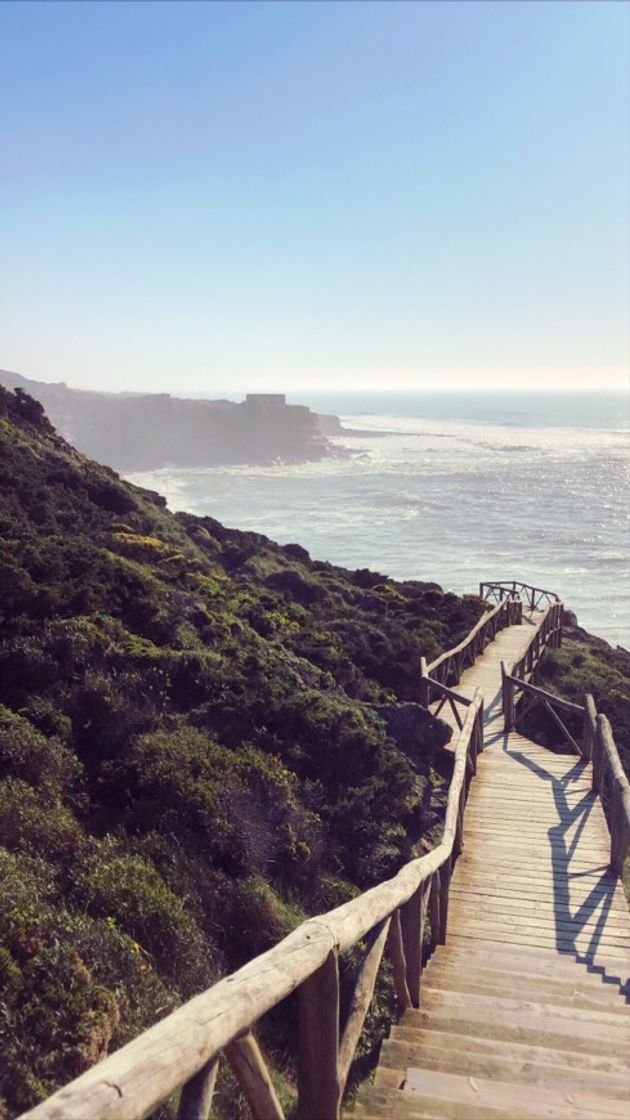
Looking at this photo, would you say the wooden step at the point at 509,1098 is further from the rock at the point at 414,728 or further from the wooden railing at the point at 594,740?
the rock at the point at 414,728

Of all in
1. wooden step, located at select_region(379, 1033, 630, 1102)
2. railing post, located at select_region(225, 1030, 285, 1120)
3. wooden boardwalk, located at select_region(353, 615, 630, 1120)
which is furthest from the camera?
wooden step, located at select_region(379, 1033, 630, 1102)

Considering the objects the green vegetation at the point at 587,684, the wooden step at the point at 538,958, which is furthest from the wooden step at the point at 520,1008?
the green vegetation at the point at 587,684

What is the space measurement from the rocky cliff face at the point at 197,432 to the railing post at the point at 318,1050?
122596mm

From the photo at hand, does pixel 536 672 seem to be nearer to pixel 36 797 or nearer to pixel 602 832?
pixel 602 832

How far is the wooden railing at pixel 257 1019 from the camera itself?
177 cm

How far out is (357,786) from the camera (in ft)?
28.2

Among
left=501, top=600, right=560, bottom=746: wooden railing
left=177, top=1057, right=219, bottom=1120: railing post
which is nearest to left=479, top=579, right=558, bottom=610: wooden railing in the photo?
left=501, top=600, right=560, bottom=746: wooden railing

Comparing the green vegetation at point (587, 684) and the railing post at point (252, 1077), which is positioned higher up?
the railing post at point (252, 1077)

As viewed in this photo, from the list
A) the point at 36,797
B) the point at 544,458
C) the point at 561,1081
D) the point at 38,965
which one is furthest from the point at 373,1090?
the point at 544,458

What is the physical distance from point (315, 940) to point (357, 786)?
5.97 metres

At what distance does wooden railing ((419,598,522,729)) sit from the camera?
11.7 meters

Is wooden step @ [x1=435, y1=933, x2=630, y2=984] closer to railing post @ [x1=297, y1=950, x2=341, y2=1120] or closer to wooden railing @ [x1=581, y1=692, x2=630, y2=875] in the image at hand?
wooden railing @ [x1=581, y1=692, x2=630, y2=875]

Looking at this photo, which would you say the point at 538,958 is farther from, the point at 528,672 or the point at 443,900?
the point at 528,672

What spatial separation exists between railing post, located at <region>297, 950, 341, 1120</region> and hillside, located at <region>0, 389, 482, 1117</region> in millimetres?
1551
